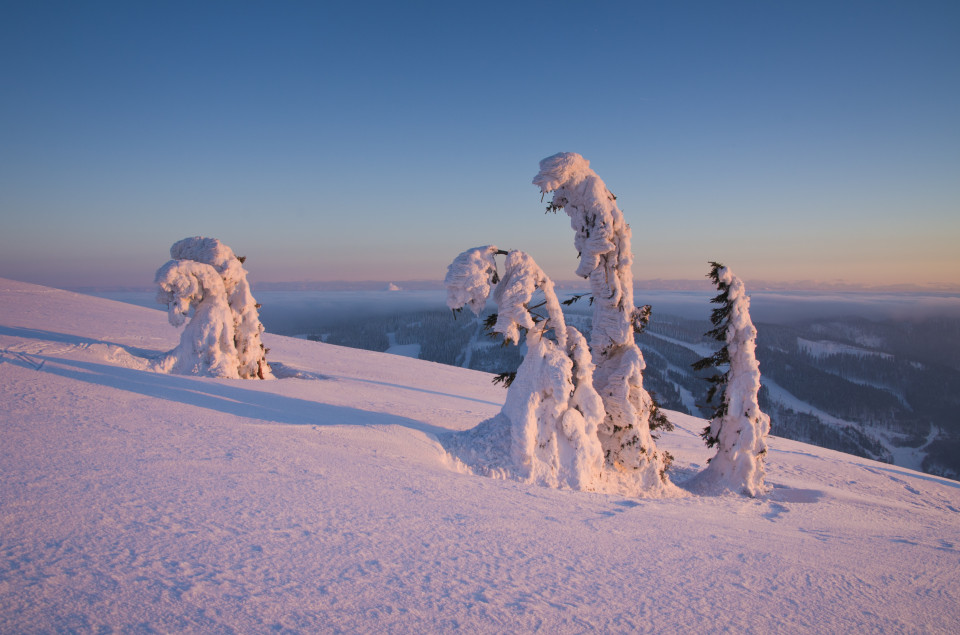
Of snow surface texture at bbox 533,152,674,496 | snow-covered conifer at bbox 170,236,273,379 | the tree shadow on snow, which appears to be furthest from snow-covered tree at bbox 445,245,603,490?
snow-covered conifer at bbox 170,236,273,379

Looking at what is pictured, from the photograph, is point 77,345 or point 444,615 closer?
point 444,615

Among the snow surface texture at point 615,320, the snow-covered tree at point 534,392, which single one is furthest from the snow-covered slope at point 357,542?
the snow surface texture at point 615,320

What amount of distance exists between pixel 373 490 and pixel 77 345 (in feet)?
39.5

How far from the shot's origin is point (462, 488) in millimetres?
5895

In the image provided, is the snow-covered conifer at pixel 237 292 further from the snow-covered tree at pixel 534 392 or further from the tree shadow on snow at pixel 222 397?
the snow-covered tree at pixel 534 392

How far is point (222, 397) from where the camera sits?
30.3ft

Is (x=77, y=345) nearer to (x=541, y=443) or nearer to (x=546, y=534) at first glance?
(x=541, y=443)

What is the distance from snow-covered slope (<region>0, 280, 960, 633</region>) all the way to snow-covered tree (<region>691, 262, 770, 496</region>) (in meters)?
1.78

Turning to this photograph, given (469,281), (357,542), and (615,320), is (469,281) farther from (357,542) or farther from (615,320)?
(357,542)

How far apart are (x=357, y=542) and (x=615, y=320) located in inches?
287

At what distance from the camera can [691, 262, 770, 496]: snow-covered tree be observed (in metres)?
10.1

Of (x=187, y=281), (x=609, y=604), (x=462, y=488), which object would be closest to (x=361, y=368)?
(x=187, y=281)

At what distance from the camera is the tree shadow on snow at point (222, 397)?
8414 mm

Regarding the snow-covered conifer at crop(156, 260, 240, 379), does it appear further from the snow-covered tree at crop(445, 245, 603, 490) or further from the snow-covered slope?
the snow-covered tree at crop(445, 245, 603, 490)
